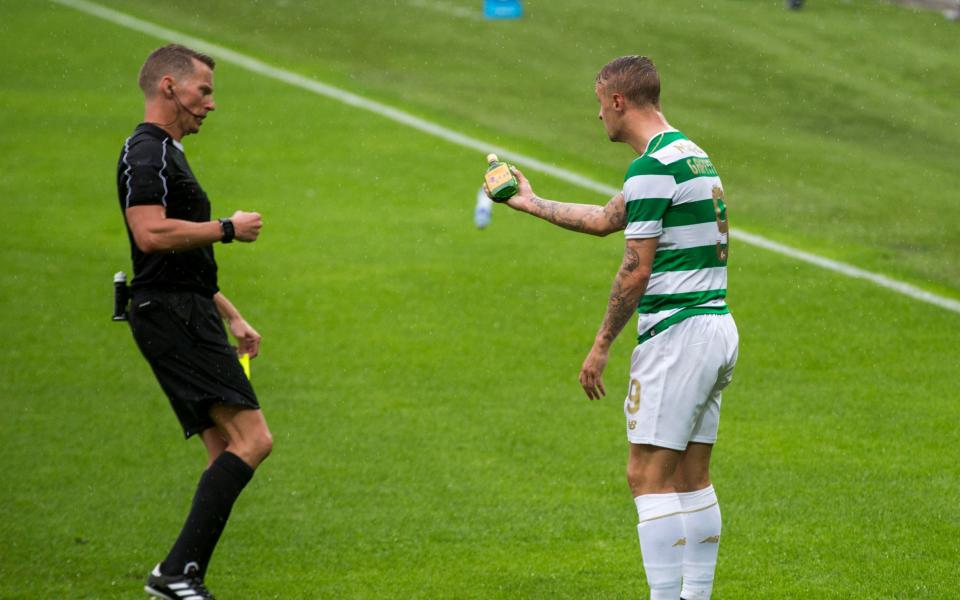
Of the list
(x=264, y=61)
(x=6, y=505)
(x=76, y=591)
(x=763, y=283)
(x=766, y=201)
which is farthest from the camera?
(x=264, y=61)

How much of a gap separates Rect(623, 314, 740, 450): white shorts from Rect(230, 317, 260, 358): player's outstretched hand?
214 centimetres

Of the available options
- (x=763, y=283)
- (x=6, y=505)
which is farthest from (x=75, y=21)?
(x=6, y=505)

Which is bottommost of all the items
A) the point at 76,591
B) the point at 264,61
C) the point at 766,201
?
the point at 76,591

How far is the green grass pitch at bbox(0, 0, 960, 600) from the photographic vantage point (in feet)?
24.5

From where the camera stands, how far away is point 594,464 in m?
8.71

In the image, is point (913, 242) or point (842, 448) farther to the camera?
point (913, 242)

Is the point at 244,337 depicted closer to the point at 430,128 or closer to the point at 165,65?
the point at 165,65

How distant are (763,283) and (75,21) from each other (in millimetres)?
14766

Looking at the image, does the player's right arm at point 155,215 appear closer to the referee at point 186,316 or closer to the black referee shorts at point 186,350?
the referee at point 186,316

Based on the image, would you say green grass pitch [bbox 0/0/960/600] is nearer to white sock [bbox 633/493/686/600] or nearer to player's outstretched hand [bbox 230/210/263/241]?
white sock [bbox 633/493/686/600]

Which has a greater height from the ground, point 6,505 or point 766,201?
point 766,201

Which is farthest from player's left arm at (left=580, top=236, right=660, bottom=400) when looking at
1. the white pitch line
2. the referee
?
the white pitch line

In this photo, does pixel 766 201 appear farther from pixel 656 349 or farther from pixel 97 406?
pixel 656 349

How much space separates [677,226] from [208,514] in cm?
257
